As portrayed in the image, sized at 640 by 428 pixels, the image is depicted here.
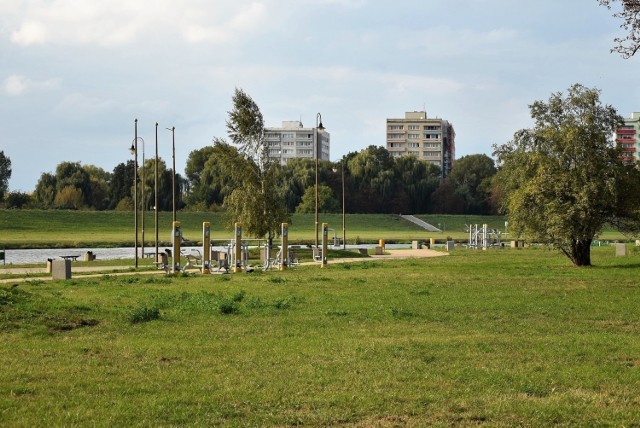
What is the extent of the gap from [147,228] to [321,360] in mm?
83379

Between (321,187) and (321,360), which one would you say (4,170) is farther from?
(321,360)

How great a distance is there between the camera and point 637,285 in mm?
25250

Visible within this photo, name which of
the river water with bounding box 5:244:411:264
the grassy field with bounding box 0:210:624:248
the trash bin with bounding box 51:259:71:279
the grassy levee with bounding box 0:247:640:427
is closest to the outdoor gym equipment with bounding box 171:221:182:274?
the trash bin with bounding box 51:259:71:279

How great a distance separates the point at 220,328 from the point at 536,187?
946 inches

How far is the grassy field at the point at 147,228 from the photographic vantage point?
80.6 metres

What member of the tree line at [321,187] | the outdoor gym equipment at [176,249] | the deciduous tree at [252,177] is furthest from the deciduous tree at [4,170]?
the outdoor gym equipment at [176,249]

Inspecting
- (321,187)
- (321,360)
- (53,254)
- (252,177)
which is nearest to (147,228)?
(53,254)

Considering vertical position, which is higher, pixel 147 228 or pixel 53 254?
pixel 147 228

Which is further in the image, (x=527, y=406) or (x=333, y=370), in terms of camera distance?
(x=333, y=370)

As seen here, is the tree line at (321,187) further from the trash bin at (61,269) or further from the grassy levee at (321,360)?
the grassy levee at (321,360)

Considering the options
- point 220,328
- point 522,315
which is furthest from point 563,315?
point 220,328

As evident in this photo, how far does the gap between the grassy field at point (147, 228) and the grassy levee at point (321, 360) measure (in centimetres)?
5275

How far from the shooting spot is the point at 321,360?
11273mm

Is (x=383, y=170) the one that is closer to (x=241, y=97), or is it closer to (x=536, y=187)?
(x=241, y=97)
